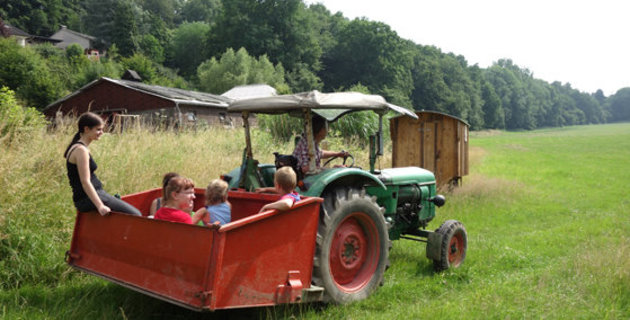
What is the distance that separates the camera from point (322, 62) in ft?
236

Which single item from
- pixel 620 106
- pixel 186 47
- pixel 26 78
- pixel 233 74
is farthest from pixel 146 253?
pixel 620 106

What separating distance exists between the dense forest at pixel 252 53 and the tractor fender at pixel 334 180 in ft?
138

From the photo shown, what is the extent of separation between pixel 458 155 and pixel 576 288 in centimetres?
673

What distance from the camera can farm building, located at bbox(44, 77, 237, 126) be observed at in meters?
28.6

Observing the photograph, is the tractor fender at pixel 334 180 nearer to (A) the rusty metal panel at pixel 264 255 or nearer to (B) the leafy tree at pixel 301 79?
(A) the rusty metal panel at pixel 264 255

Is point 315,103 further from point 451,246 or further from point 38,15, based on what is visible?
point 38,15

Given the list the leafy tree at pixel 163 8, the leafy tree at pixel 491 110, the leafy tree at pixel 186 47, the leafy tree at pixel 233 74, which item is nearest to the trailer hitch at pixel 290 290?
the leafy tree at pixel 233 74

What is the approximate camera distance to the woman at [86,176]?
377 centimetres

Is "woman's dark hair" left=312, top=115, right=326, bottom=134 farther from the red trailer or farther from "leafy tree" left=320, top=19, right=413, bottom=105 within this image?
"leafy tree" left=320, top=19, right=413, bottom=105

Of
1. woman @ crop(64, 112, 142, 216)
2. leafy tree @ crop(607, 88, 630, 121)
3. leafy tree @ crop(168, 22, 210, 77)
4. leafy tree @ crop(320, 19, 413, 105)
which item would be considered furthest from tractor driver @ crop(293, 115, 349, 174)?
leafy tree @ crop(607, 88, 630, 121)

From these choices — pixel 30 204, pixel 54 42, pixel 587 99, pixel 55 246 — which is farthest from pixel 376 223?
pixel 587 99

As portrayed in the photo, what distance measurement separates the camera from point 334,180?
4516mm

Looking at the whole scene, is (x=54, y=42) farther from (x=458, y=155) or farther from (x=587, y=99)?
(x=587, y=99)

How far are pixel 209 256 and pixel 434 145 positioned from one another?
9115 millimetres
